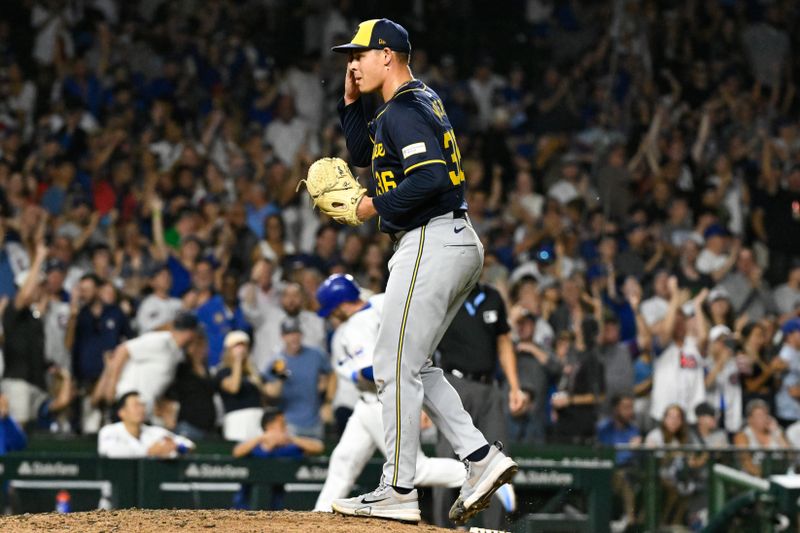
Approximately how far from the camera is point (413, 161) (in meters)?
5.25

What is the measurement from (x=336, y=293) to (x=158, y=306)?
348cm

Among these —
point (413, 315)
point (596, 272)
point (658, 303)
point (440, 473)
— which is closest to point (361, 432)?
point (440, 473)

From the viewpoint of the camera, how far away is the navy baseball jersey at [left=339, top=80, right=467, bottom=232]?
5250mm

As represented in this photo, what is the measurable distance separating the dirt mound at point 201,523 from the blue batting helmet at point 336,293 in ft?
9.29

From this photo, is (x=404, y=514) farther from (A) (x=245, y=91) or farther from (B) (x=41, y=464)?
(A) (x=245, y=91)

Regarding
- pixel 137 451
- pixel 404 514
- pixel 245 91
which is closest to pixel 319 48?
pixel 245 91

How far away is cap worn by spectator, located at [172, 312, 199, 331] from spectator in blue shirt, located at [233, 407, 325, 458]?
3.82 ft

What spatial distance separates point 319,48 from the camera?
16.3 m

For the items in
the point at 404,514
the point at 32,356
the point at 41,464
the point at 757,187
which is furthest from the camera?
the point at 757,187

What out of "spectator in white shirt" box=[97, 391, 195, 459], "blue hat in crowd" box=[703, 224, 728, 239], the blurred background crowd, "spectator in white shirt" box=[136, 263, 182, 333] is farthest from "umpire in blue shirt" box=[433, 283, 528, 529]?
"blue hat in crowd" box=[703, 224, 728, 239]

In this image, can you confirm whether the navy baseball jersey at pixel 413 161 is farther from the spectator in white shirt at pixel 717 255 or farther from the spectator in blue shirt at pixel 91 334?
the spectator in white shirt at pixel 717 255

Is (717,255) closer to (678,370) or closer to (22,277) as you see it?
(678,370)

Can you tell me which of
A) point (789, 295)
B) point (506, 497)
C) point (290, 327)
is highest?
point (789, 295)

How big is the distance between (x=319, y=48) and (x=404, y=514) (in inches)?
451
